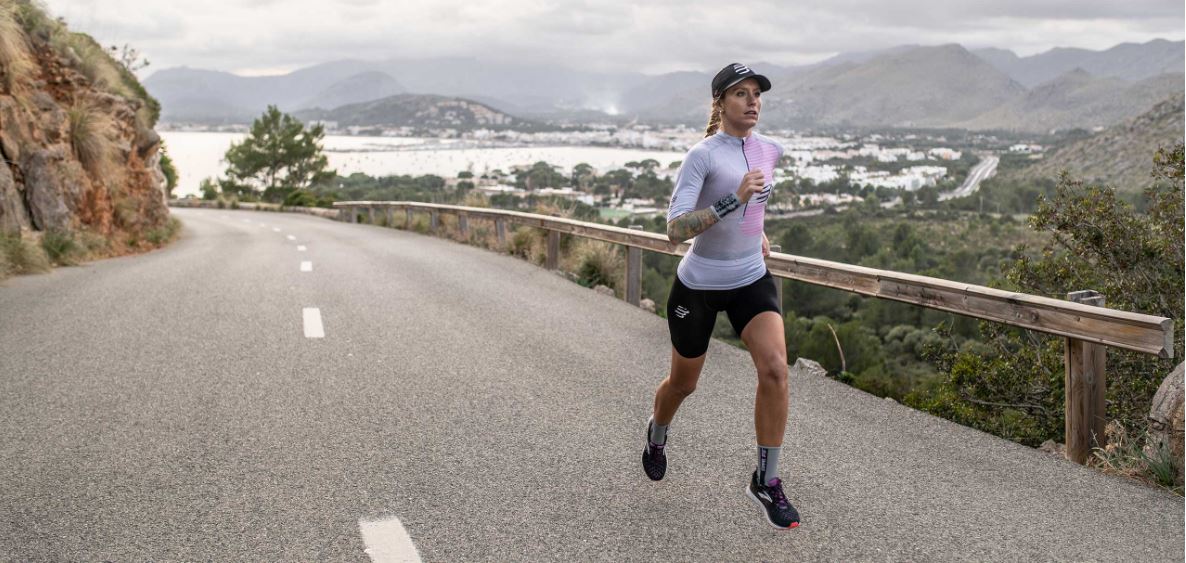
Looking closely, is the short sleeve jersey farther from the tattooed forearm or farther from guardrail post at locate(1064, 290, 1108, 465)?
guardrail post at locate(1064, 290, 1108, 465)

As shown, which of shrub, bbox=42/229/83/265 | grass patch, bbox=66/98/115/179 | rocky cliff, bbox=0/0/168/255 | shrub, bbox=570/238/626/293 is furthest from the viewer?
grass patch, bbox=66/98/115/179

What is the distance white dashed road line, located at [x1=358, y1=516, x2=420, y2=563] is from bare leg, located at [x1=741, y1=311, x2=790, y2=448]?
1549 mm

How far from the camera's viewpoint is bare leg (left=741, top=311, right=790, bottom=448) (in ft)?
13.0

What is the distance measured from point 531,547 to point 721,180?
1687mm

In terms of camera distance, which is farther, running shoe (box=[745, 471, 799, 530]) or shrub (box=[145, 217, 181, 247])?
shrub (box=[145, 217, 181, 247])

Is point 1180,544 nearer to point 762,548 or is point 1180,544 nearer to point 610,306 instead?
point 762,548

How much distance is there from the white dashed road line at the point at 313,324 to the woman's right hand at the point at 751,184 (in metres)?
5.55

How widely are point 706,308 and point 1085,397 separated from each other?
2466mm

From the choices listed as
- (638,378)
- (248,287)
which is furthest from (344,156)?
(638,378)

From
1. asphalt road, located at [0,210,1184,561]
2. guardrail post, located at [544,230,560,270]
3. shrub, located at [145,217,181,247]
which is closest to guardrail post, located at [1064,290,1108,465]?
asphalt road, located at [0,210,1184,561]

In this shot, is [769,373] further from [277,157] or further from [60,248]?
[277,157]

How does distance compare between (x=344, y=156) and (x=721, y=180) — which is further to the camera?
(x=344, y=156)

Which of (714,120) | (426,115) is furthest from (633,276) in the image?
(426,115)

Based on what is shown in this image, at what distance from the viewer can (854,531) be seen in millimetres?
3902
